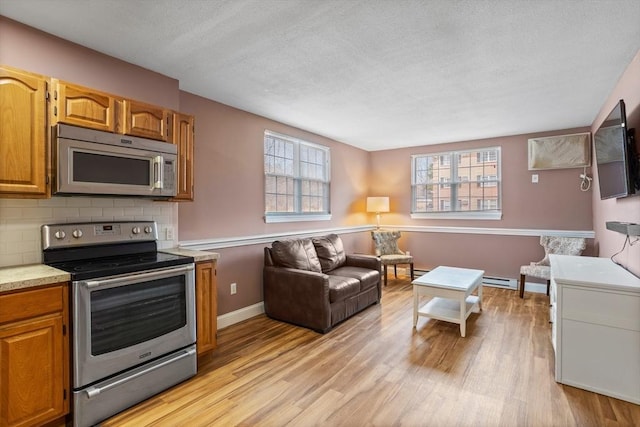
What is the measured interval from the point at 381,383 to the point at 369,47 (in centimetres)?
242

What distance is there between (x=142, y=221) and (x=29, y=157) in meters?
0.88

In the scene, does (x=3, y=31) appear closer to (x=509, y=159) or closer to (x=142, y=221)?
(x=142, y=221)

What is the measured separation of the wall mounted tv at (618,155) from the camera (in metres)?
2.29

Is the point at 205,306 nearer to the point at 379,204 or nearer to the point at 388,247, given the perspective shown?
the point at 388,247

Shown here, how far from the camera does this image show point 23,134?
193 centimetres

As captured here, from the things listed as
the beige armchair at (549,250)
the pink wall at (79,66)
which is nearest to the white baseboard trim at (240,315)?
the pink wall at (79,66)

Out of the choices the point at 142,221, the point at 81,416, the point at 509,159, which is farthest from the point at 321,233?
the point at 81,416

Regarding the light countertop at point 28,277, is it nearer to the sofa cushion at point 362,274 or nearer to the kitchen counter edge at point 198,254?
the kitchen counter edge at point 198,254

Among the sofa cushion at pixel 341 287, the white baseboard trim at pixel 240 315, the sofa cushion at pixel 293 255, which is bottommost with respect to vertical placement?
the white baseboard trim at pixel 240 315

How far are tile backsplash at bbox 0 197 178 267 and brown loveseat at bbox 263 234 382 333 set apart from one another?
1481 mm

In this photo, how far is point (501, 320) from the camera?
3.64 metres

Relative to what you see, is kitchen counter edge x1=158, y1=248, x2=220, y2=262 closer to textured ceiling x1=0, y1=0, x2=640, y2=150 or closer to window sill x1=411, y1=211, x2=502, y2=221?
textured ceiling x1=0, y1=0, x2=640, y2=150

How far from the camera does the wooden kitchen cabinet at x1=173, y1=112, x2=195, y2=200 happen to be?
107 inches

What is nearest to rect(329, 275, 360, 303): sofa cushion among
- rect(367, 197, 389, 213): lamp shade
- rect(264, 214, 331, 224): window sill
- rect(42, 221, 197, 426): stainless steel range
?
rect(264, 214, 331, 224): window sill
